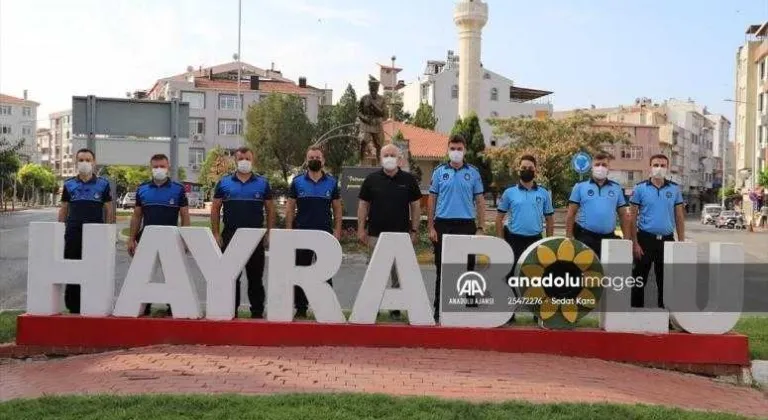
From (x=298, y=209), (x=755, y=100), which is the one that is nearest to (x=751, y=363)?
(x=298, y=209)

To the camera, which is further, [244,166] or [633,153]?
[633,153]

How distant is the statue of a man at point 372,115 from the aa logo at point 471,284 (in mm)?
11723

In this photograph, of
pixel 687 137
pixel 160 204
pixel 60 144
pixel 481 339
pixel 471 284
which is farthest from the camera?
pixel 60 144

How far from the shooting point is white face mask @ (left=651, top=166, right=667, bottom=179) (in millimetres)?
7934

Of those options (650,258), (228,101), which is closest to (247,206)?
(650,258)

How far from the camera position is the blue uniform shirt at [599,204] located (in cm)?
785

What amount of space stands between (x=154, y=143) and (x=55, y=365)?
414 cm

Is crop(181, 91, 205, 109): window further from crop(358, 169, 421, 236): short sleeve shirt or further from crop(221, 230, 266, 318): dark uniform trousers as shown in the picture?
crop(358, 169, 421, 236): short sleeve shirt

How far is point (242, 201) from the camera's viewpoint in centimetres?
768

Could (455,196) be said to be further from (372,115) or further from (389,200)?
(372,115)

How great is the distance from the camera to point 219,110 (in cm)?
7106

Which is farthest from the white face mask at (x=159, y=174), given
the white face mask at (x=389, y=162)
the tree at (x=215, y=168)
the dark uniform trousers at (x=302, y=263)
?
the tree at (x=215, y=168)

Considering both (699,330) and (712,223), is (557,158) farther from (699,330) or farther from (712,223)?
(699,330)

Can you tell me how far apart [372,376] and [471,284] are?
64.4 inches
